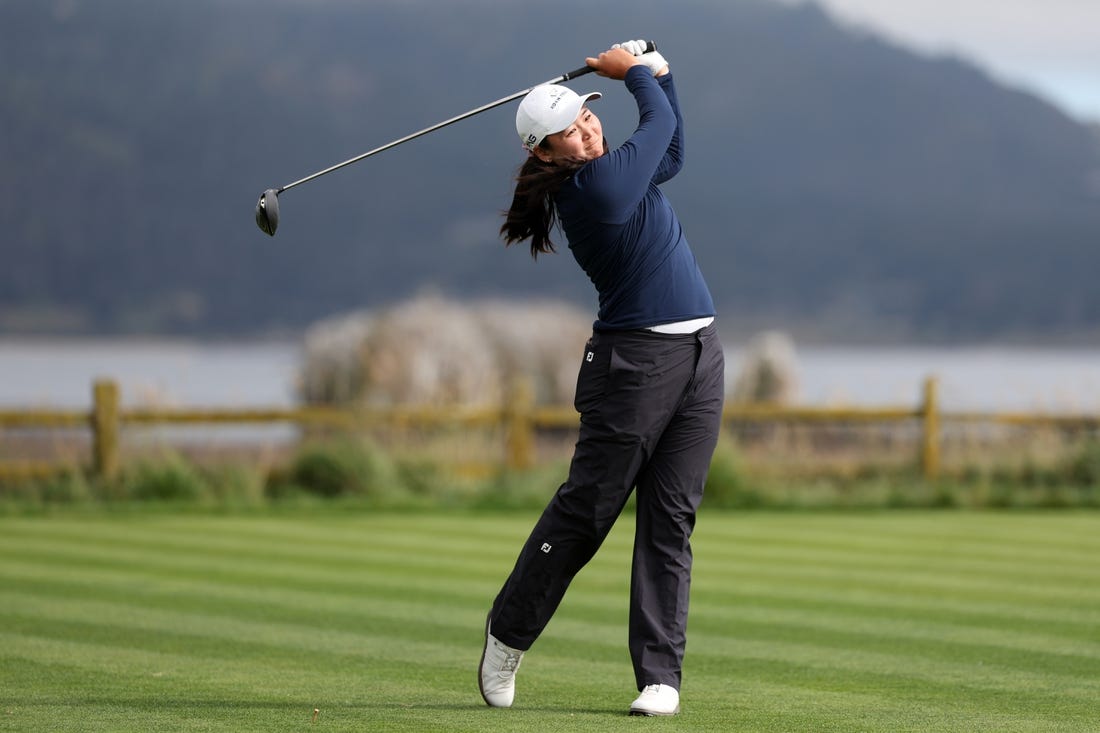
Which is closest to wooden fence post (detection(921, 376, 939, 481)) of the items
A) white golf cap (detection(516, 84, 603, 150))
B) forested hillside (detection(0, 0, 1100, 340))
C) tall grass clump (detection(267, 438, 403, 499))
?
tall grass clump (detection(267, 438, 403, 499))

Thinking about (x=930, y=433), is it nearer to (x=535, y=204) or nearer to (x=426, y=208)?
(x=535, y=204)

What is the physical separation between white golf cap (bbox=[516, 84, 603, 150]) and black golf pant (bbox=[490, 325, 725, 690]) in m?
0.71

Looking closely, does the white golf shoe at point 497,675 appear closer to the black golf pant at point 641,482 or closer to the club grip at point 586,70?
the black golf pant at point 641,482

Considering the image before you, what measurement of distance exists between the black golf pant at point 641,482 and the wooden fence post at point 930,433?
502 inches

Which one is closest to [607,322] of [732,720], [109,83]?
[732,720]

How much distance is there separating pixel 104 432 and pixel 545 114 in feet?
39.0

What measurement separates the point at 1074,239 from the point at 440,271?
2003 inches

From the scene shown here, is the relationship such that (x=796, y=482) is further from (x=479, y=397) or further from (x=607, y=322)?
(x=607, y=322)

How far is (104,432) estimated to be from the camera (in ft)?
56.1

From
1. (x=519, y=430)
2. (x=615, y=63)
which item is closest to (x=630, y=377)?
(x=615, y=63)

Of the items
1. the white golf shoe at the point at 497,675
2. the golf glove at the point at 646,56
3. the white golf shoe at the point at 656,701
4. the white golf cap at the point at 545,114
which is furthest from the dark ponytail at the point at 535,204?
the white golf shoe at the point at 656,701

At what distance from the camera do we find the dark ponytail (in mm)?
6074

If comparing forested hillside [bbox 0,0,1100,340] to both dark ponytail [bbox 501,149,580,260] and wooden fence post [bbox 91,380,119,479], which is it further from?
dark ponytail [bbox 501,149,580,260]

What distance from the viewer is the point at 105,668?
716 centimetres
